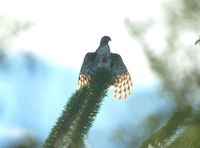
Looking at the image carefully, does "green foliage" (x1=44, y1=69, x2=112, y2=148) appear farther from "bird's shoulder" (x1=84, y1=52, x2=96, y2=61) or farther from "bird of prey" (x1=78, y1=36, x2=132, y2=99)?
"bird's shoulder" (x1=84, y1=52, x2=96, y2=61)

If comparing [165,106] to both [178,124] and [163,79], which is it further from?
[178,124]

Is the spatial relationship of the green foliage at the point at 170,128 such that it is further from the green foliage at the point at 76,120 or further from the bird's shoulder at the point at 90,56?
the bird's shoulder at the point at 90,56

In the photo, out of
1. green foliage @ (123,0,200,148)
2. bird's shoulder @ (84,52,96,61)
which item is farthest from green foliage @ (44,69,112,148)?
bird's shoulder @ (84,52,96,61)

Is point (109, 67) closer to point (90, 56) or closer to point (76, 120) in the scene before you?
point (76, 120)

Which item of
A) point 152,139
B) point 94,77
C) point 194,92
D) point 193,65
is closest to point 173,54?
point 193,65

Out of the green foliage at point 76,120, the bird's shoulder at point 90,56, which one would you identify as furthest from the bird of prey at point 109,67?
the green foliage at point 76,120

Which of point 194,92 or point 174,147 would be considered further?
point 194,92
